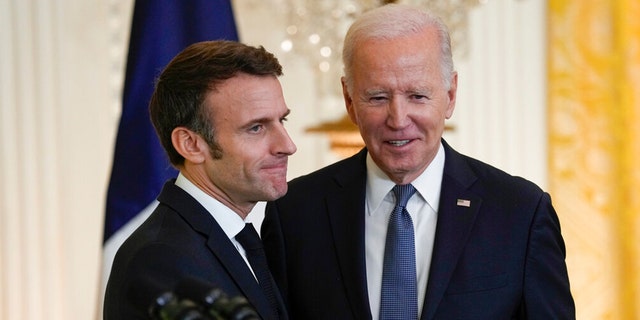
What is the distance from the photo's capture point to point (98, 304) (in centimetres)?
→ 358

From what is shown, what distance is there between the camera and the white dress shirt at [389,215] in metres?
2.41

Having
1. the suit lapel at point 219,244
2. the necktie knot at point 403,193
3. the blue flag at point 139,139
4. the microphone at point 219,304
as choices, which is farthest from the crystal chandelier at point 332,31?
the microphone at point 219,304

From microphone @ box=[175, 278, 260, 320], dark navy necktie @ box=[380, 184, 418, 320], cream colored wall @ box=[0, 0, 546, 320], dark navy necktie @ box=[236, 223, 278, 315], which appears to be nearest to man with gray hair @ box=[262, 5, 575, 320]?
dark navy necktie @ box=[380, 184, 418, 320]

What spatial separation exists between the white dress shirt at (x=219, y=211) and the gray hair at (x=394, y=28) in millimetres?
450

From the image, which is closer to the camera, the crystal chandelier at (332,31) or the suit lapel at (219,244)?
the suit lapel at (219,244)

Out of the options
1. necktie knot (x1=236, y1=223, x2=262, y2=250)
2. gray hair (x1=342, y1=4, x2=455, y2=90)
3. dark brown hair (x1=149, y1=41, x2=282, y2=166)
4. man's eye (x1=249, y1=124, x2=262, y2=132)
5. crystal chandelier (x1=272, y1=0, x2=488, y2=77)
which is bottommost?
necktie knot (x1=236, y1=223, x2=262, y2=250)

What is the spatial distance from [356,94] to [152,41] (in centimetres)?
134

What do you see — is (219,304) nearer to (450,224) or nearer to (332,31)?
(450,224)

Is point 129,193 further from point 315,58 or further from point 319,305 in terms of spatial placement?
point 315,58

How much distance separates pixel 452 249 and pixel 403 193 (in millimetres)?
180

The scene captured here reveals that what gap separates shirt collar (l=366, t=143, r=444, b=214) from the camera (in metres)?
2.47

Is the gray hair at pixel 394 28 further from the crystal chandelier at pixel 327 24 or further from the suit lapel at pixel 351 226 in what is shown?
the crystal chandelier at pixel 327 24

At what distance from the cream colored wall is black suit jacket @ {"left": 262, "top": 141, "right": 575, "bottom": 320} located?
85.4 inches

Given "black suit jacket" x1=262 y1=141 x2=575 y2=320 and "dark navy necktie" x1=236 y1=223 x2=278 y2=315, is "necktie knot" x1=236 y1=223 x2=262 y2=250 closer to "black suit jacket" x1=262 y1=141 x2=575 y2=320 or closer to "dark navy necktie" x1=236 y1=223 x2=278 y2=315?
"dark navy necktie" x1=236 y1=223 x2=278 y2=315
